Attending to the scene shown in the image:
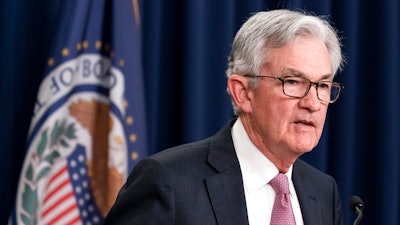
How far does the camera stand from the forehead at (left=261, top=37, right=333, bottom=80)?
1.87 metres

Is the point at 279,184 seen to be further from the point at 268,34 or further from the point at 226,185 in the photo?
the point at 268,34

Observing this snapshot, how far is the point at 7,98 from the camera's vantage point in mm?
2771

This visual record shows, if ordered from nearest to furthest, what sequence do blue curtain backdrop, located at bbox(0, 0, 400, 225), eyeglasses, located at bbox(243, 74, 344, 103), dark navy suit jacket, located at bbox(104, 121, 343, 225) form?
dark navy suit jacket, located at bbox(104, 121, 343, 225), eyeglasses, located at bbox(243, 74, 344, 103), blue curtain backdrop, located at bbox(0, 0, 400, 225)

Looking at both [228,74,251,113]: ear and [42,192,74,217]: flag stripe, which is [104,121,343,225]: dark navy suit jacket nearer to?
[228,74,251,113]: ear

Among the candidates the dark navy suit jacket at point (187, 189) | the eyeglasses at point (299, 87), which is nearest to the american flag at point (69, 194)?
the dark navy suit jacket at point (187, 189)

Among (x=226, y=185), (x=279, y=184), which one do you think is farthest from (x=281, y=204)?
(x=226, y=185)

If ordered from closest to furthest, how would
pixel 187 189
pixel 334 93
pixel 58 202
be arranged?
pixel 187 189, pixel 334 93, pixel 58 202

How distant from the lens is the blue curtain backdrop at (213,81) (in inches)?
111

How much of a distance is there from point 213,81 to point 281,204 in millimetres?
1212

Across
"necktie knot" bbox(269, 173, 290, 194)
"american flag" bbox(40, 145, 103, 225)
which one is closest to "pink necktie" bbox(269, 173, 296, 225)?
"necktie knot" bbox(269, 173, 290, 194)

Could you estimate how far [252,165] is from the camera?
1.95 m

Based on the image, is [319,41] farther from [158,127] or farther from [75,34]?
[158,127]

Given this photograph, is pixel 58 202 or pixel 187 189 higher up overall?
pixel 187 189

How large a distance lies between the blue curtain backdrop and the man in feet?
3.34
